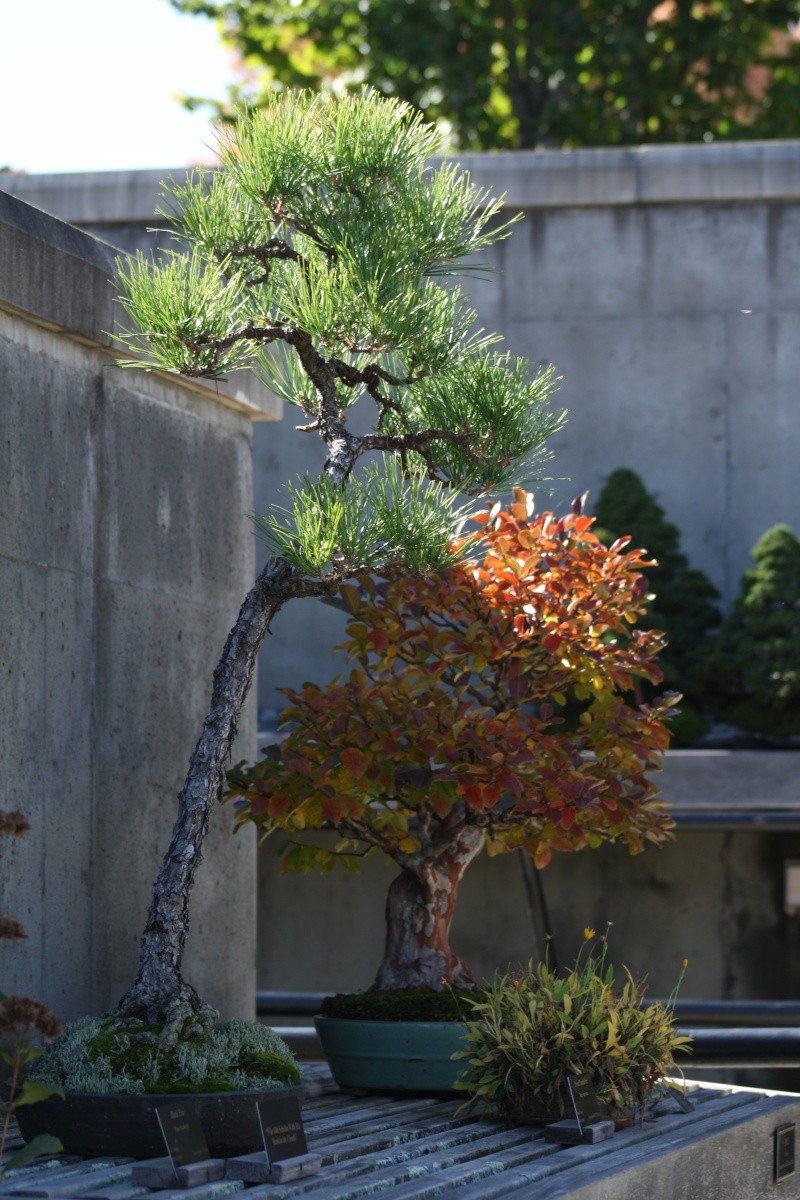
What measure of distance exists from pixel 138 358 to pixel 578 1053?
2134 mm

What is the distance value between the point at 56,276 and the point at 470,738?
61.3 inches

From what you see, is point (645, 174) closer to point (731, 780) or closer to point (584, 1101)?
point (731, 780)

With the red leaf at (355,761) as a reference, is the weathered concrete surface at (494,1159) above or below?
below

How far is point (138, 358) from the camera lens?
446 centimetres

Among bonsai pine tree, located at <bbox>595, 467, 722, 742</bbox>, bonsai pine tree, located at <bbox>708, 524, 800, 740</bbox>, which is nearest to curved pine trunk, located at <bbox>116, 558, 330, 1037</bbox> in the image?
bonsai pine tree, located at <bbox>595, 467, 722, 742</bbox>

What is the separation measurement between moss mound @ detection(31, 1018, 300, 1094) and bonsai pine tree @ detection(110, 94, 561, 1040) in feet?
0.20

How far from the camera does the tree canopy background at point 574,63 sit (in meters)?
13.5

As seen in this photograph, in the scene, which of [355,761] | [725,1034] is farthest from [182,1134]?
[725,1034]

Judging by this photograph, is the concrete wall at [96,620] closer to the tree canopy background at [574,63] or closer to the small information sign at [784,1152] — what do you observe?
the small information sign at [784,1152]

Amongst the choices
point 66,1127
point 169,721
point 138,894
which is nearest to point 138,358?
point 169,721

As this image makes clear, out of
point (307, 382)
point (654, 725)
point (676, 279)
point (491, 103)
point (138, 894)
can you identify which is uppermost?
point (491, 103)

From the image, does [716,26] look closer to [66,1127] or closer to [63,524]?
[63,524]

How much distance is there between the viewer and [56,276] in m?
4.11

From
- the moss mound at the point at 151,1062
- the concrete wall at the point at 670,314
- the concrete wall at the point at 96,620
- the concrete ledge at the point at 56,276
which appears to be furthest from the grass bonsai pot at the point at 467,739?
the concrete wall at the point at 670,314
